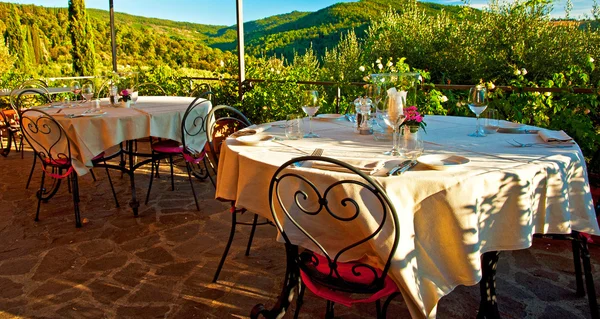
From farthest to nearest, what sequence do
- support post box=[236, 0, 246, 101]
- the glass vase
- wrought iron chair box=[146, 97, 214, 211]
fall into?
support post box=[236, 0, 246, 101] → wrought iron chair box=[146, 97, 214, 211] → the glass vase

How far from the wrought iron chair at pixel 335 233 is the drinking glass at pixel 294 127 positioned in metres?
0.58

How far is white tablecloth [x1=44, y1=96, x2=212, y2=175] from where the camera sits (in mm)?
3168

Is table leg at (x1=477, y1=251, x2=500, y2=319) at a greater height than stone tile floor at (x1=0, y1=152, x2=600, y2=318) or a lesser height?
greater

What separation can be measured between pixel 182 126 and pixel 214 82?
2.79 metres

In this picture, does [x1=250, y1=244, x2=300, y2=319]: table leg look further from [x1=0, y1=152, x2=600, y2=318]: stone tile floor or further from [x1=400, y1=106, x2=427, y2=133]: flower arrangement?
[x1=400, y1=106, x2=427, y2=133]: flower arrangement

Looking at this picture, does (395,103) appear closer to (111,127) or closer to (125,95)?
(111,127)

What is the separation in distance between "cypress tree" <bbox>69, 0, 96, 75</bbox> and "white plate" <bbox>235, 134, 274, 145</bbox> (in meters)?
12.1

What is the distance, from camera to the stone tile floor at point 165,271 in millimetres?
2107

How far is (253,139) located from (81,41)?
12.6 m

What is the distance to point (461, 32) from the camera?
6949 millimetres

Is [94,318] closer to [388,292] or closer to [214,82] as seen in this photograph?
[388,292]

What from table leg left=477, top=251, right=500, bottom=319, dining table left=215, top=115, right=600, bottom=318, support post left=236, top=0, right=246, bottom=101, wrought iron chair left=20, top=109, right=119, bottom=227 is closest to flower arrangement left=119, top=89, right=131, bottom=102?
wrought iron chair left=20, top=109, right=119, bottom=227

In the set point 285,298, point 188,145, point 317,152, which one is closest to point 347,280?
point 285,298

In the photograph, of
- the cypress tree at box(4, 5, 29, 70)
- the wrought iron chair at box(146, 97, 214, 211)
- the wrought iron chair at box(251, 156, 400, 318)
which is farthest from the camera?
the cypress tree at box(4, 5, 29, 70)
